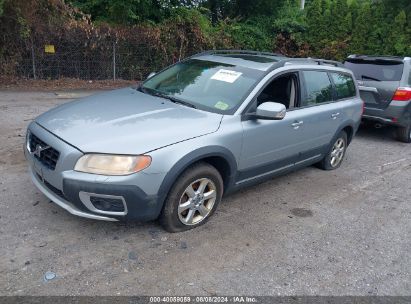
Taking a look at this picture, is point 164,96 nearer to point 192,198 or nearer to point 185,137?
point 185,137

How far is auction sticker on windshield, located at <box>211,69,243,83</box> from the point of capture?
4422 mm

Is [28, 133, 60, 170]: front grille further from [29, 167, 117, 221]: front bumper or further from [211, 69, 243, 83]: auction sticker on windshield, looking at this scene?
[211, 69, 243, 83]: auction sticker on windshield

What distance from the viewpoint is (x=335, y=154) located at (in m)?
5.91

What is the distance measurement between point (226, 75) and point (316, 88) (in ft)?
4.43

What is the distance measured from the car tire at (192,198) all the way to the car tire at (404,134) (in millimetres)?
5311

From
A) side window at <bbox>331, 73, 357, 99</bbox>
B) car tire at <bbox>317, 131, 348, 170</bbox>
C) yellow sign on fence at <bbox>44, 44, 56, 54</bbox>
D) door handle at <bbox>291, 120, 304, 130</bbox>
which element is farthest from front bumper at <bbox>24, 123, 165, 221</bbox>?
yellow sign on fence at <bbox>44, 44, 56, 54</bbox>

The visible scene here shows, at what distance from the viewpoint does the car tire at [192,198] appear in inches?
142

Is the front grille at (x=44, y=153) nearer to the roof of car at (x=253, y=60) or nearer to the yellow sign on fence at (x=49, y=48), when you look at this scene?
the roof of car at (x=253, y=60)

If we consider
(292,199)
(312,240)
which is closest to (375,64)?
(292,199)

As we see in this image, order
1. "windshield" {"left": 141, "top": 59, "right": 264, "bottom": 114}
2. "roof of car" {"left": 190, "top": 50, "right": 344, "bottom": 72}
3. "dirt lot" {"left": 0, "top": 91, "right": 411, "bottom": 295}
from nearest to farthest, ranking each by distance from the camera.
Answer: "dirt lot" {"left": 0, "top": 91, "right": 411, "bottom": 295} → "windshield" {"left": 141, "top": 59, "right": 264, "bottom": 114} → "roof of car" {"left": 190, "top": 50, "right": 344, "bottom": 72}

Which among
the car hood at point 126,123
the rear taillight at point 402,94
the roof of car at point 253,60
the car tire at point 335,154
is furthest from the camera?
the rear taillight at point 402,94

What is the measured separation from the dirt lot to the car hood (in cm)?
87

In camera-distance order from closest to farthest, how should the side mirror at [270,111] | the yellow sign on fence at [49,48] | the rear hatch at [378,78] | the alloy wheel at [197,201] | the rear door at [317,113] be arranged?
the alloy wheel at [197,201] < the side mirror at [270,111] < the rear door at [317,113] < the rear hatch at [378,78] < the yellow sign on fence at [49,48]

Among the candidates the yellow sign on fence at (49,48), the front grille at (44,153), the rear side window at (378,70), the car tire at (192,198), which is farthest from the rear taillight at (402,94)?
the yellow sign on fence at (49,48)
